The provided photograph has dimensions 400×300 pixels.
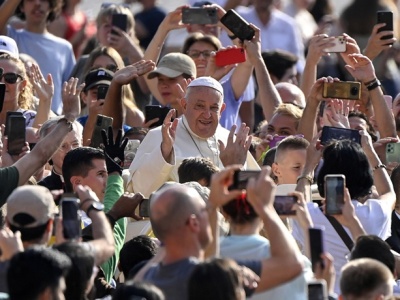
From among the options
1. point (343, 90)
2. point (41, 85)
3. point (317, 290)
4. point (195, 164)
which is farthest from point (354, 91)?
point (317, 290)

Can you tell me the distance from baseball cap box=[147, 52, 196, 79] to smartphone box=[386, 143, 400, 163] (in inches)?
80.0

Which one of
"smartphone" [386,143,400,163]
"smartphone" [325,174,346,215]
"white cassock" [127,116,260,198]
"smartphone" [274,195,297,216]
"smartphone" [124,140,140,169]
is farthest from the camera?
"smartphone" [124,140,140,169]

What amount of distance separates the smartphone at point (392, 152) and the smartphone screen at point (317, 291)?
142 inches

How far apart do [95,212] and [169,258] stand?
746 mm

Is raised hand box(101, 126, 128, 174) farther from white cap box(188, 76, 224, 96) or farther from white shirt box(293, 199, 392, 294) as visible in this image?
white shirt box(293, 199, 392, 294)

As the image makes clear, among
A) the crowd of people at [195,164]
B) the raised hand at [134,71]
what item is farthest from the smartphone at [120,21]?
the raised hand at [134,71]

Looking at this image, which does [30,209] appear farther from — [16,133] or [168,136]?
[168,136]

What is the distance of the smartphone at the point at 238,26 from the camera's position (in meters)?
11.1

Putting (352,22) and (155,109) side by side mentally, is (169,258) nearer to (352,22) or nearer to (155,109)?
(155,109)

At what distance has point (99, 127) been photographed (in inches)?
393

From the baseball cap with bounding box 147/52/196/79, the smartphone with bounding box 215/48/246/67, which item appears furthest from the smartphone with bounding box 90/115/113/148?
the smartphone with bounding box 215/48/246/67

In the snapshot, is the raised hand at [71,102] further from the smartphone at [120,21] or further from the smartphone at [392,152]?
the smartphone at [120,21]

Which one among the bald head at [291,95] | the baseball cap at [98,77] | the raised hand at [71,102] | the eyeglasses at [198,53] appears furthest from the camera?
the eyeglasses at [198,53]

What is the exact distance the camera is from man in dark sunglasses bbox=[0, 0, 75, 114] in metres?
12.6
